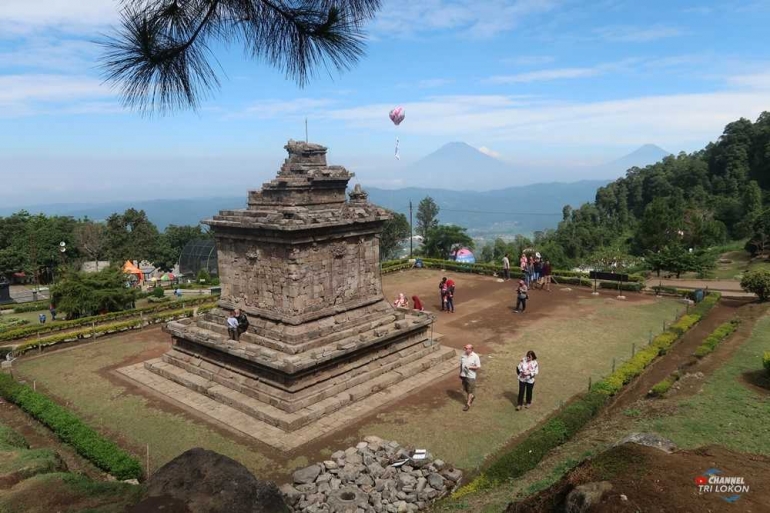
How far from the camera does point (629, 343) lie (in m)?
19.9

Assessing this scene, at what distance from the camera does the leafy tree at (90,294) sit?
2538 centimetres

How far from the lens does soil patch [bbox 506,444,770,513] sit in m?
4.91

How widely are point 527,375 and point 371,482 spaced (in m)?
5.71

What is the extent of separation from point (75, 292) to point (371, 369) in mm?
17721

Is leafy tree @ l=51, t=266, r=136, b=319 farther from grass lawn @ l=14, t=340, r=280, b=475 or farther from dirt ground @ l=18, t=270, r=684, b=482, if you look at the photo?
grass lawn @ l=14, t=340, r=280, b=475

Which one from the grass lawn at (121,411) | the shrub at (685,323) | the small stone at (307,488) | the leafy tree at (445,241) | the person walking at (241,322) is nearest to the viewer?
the small stone at (307,488)

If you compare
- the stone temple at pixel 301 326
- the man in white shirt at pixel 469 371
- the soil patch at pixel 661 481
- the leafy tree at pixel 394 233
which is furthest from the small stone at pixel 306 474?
the leafy tree at pixel 394 233

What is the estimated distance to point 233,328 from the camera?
16797mm

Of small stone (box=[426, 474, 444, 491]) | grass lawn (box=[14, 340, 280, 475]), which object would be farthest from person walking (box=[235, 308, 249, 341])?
small stone (box=[426, 474, 444, 491])

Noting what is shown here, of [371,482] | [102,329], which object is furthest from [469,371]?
[102,329]

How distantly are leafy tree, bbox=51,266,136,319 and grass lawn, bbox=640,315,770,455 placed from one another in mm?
24852

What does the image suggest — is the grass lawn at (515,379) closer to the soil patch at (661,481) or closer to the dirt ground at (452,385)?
the dirt ground at (452,385)

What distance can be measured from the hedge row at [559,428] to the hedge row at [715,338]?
125cm

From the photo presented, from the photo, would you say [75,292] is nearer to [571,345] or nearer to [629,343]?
[571,345]
